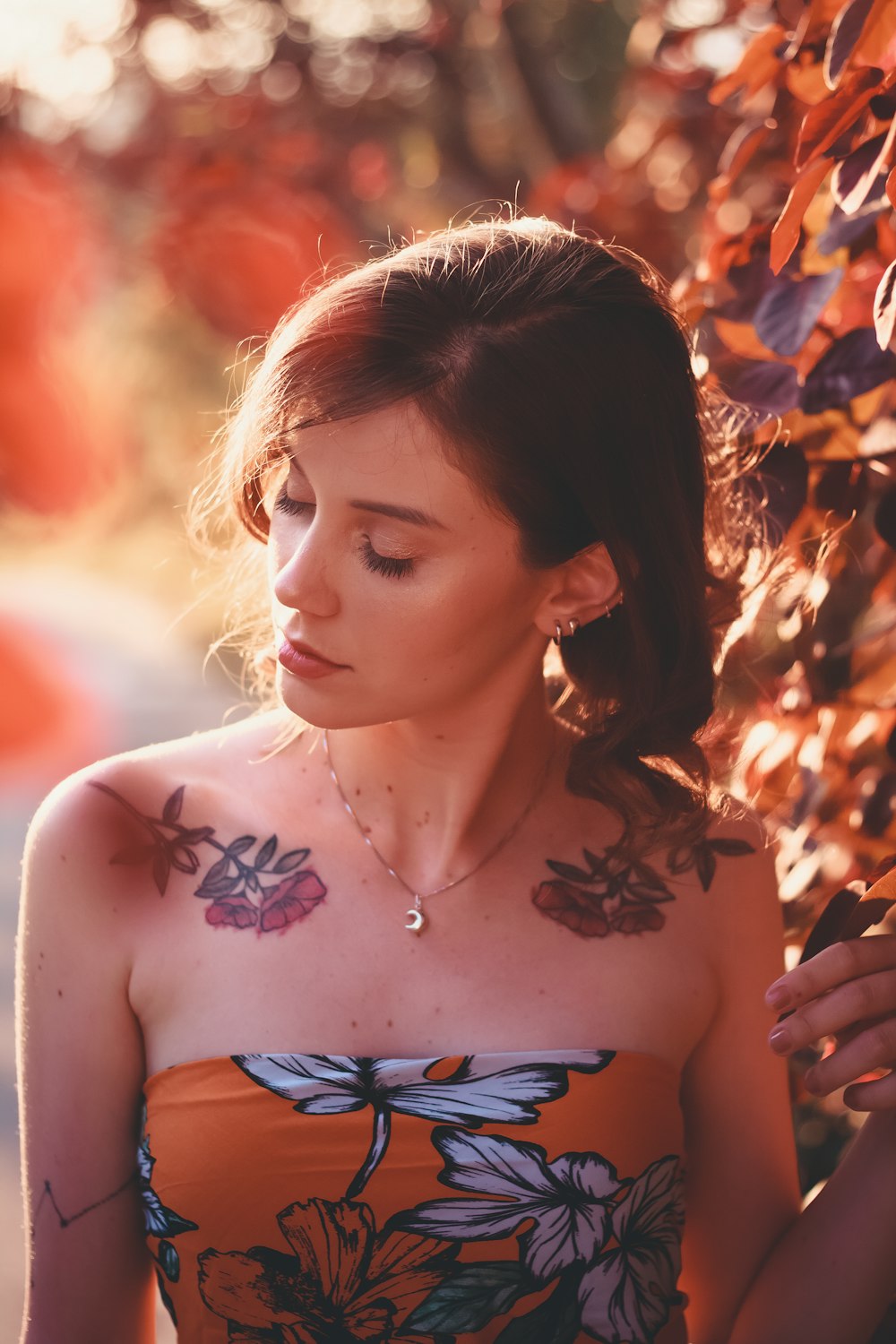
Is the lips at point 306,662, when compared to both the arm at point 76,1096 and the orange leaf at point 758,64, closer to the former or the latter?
the arm at point 76,1096

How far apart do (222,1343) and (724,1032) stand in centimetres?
75

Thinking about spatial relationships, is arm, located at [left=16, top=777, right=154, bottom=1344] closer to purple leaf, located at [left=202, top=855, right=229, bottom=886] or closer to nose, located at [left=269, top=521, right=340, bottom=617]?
purple leaf, located at [left=202, top=855, right=229, bottom=886]

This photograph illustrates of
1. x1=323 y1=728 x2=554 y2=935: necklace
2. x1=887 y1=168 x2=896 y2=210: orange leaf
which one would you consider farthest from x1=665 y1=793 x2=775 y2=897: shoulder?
x1=887 y1=168 x2=896 y2=210: orange leaf

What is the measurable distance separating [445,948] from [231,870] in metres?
0.30

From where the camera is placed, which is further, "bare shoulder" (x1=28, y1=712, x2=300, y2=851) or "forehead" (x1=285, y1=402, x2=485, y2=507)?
"bare shoulder" (x1=28, y1=712, x2=300, y2=851)

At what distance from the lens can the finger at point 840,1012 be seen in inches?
52.0

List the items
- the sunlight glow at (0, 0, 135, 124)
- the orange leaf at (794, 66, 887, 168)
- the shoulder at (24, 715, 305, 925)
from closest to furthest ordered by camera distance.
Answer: the orange leaf at (794, 66, 887, 168) < the shoulder at (24, 715, 305, 925) < the sunlight glow at (0, 0, 135, 124)

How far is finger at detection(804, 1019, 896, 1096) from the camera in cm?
134

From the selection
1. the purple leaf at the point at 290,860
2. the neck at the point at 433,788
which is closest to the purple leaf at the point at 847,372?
the neck at the point at 433,788

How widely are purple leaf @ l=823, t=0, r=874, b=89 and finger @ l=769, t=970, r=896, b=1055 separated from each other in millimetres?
907

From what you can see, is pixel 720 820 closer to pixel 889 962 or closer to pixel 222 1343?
pixel 889 962

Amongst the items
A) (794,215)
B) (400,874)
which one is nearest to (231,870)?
(400,874)

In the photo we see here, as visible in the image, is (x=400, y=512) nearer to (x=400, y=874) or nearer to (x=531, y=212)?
(x=400, y=874)

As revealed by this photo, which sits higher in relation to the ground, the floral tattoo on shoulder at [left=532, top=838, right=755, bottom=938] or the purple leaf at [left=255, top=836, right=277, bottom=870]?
the purple leaf at [left=255, top=836, right=277, bottom=870]
